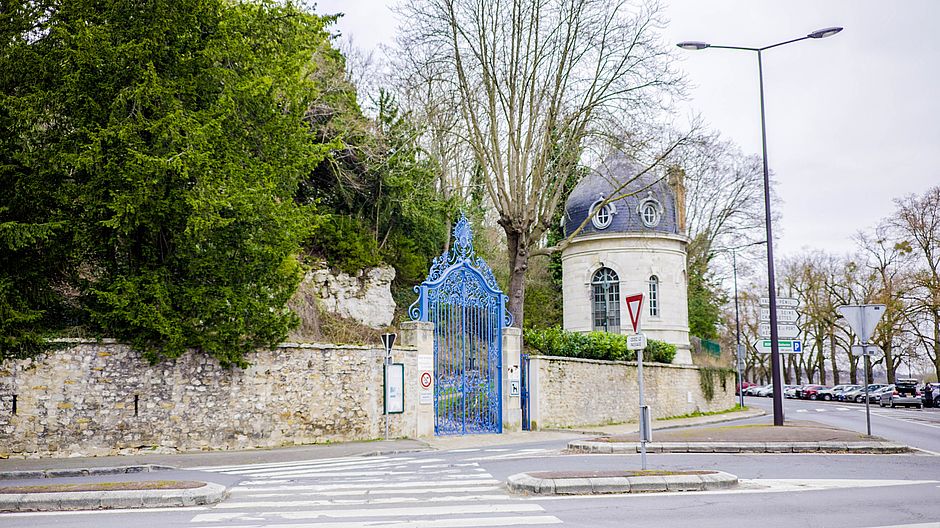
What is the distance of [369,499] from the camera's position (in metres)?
10.3

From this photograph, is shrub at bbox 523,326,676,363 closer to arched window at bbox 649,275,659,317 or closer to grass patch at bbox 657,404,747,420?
grass patch at bbox 657,404,747,420

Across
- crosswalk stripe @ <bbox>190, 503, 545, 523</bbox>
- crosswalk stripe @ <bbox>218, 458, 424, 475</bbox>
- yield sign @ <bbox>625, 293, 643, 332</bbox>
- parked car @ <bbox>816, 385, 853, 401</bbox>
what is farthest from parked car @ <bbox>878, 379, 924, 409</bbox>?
crosswalk stripe @ <bbox>190, 503, 545, 523</bbox>

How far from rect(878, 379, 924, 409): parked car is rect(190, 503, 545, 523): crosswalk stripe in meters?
46.7

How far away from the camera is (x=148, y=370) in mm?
17016

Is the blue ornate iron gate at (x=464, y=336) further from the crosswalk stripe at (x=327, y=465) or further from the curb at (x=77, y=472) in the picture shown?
the curb at (x=77, y=472)

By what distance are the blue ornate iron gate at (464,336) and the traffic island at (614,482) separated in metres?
10.1

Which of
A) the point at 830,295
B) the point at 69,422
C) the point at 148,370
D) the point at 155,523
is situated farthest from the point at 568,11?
the point at 830,295

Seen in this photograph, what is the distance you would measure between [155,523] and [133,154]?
9.24 m

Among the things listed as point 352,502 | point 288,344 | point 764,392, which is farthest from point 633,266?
point 764,392

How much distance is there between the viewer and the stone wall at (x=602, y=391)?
24672 mm

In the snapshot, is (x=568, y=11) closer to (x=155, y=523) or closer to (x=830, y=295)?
(x=155, y=523)

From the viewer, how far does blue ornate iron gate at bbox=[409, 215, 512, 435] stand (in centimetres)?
2145

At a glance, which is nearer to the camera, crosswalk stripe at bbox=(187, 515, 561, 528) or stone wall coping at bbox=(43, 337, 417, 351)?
crosswalk stripe at bbox=(187, 515, 561, 528)

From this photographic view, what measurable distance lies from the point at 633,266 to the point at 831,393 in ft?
107
